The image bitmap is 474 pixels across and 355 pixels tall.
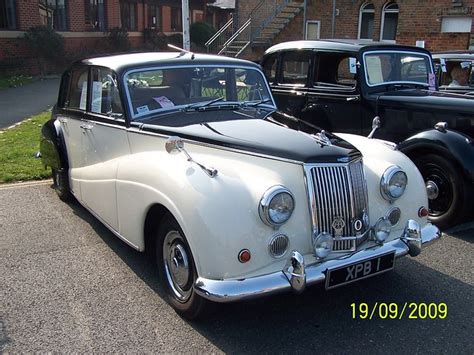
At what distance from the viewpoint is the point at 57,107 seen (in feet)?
18.2

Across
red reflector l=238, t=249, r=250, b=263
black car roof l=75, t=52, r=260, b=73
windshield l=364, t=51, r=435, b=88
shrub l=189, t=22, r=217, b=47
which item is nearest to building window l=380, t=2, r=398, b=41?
windshield l=364, t=51, r=435, b=88

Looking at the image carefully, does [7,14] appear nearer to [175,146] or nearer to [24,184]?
[24,184]

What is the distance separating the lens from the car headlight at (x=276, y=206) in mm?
2809

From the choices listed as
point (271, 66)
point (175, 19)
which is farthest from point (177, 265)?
point (175, 19)

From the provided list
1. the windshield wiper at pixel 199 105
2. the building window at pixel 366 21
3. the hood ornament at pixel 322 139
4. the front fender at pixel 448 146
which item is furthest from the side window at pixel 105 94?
the building window at pixel 366 21

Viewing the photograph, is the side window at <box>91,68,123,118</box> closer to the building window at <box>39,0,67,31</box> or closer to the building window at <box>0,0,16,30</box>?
the building window at <box>0,0,16,30</box>

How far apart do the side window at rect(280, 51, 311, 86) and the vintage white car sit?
6.83 ft

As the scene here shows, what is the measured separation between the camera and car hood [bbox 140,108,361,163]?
10.2 feet

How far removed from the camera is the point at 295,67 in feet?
21.5

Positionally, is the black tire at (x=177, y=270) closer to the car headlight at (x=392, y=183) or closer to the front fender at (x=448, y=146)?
the car headlight at (x=392, y=183)

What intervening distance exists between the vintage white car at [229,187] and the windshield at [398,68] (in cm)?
210

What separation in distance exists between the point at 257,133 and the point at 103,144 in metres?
1.53

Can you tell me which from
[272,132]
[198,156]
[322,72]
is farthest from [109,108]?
[322,72]
